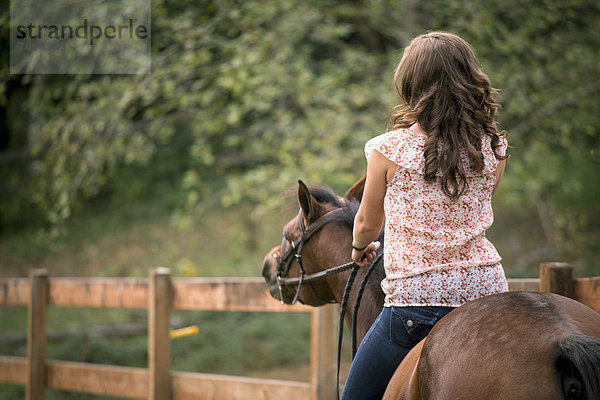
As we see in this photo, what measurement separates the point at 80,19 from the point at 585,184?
794 cm

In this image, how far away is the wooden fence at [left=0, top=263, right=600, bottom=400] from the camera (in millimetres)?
3346

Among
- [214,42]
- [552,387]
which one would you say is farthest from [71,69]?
[552,387]

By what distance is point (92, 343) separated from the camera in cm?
722

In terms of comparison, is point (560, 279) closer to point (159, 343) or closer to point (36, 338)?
point (159, 343)

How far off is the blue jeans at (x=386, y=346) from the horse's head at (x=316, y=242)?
1.73 ft

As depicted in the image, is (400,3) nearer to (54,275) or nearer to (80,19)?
(80,19)

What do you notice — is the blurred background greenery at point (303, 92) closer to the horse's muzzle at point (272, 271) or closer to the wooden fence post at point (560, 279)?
the horse's muzzle at point (272, 271)

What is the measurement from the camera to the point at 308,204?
97.0 inches

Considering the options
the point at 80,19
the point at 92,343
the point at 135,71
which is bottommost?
the point at 92,343

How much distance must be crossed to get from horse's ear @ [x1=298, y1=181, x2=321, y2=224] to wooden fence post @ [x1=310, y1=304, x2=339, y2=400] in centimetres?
98

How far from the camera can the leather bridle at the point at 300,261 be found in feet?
8.14

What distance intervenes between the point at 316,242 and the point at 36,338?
350 cm

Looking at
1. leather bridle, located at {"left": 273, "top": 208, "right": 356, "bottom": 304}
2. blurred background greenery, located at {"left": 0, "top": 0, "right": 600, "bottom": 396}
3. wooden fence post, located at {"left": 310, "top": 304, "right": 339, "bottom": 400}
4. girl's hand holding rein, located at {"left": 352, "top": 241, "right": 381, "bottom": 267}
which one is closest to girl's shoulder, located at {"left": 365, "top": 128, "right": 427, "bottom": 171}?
girl's hand holding rein, located at {"left": 352, "top": 241, "right": 381, "bottom": 267}

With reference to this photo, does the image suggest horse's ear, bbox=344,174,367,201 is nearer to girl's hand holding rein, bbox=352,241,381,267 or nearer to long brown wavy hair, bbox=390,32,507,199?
girl's hand holding rein, bbox=352,241,381,267
